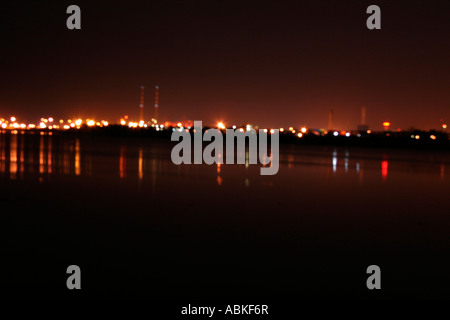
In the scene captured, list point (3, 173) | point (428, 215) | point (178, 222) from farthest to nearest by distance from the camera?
point (3, 173) < point (428, 215) < point (178, 222)

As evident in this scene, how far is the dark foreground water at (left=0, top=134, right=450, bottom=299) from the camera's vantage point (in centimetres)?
448

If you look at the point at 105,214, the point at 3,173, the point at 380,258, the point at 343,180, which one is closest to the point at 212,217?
the point at 105,214

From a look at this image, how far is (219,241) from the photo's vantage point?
5934 mm

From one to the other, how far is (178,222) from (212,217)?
0.65m

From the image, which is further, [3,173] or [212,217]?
[3,173]

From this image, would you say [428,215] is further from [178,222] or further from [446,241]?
[178,222]

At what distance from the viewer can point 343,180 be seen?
44.8ft

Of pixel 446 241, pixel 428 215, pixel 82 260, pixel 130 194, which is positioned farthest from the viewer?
pixel 130 194

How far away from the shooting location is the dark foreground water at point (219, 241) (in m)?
4.48

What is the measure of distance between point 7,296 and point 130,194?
558cm

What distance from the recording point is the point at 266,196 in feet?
32.8
